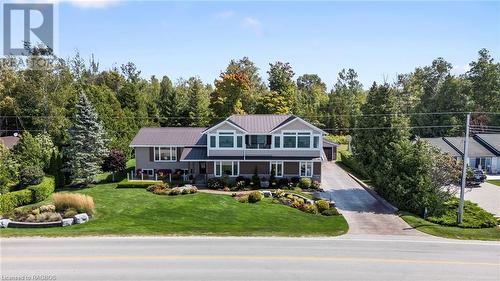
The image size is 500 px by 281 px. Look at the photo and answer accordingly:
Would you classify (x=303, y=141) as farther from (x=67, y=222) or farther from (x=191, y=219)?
(x=67, y=222)

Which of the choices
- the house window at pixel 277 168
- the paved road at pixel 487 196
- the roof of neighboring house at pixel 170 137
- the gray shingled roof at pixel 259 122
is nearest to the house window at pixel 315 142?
the gray shingled roof at pixel 259 122

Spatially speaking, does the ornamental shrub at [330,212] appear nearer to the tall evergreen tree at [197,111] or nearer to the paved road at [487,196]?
the paved road at [487,196]

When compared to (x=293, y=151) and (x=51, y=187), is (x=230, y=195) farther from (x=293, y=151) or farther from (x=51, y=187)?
(x=51, y=187)

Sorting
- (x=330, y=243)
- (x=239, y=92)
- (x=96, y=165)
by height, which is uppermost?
(x=239, y=92)

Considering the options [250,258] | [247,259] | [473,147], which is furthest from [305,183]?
[473,147]

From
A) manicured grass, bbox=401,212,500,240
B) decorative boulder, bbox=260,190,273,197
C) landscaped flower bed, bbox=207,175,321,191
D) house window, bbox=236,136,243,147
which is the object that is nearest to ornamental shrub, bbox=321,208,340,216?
manicured grass, bbox=401,212,500,240

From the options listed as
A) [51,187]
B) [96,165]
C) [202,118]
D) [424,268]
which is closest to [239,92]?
[202,118]

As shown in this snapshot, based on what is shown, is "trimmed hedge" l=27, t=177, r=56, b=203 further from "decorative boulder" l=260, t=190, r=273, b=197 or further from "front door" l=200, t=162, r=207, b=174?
"decorative boulder" l=260, t=190, r=273, b=197
